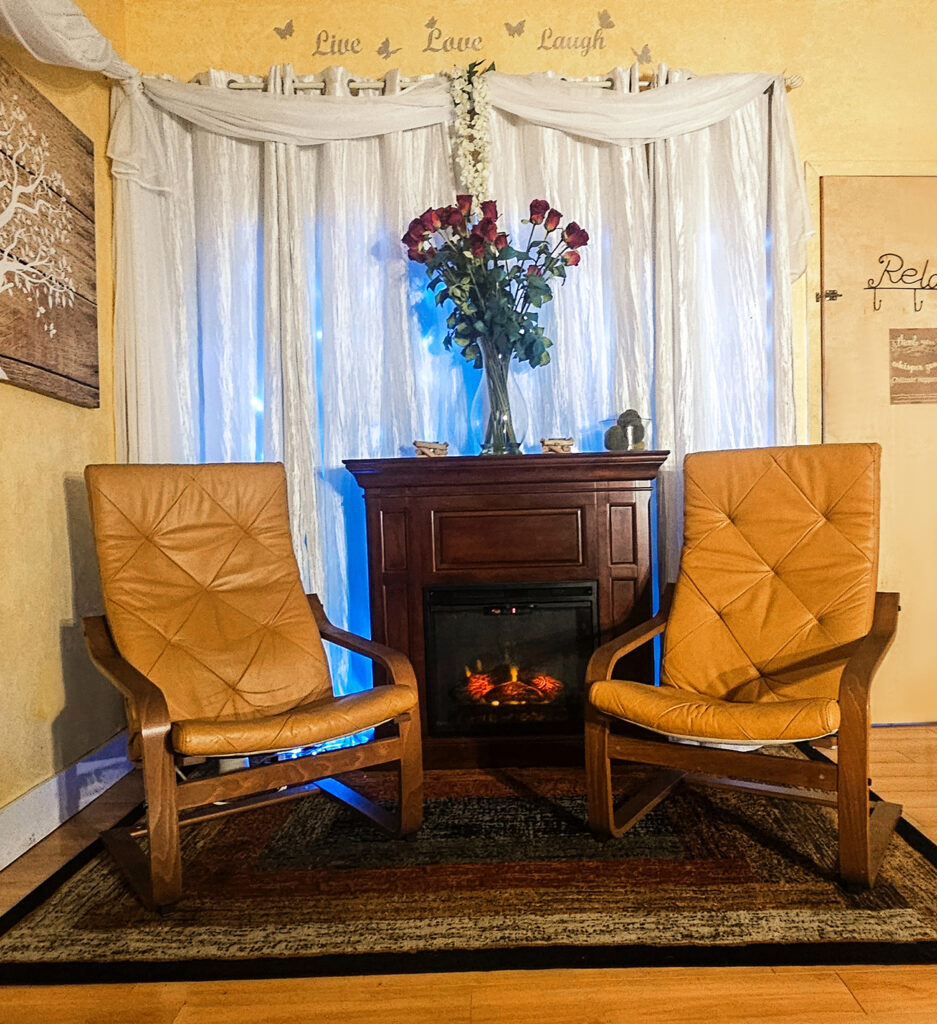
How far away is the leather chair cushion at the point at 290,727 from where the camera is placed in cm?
188

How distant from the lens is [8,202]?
2.31m

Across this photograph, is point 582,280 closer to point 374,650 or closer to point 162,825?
point 374,650

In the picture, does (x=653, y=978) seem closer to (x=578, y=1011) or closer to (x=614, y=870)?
(x=578, y=1011)

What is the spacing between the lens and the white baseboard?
2.23 m

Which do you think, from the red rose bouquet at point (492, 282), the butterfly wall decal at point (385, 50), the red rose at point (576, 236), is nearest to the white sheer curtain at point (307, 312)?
the butterfly wall decal at point (385, 50)

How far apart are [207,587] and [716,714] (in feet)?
4.92

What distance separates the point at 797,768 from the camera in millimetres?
1918

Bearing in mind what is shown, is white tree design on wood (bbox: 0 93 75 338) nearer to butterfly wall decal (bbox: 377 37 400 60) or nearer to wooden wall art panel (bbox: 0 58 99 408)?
wooden wall art panel (bbox: 0 58 99 408)

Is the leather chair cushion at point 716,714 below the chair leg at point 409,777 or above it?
above

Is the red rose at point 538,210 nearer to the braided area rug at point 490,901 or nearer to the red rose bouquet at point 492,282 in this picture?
the red rose bouquet at point 492,282

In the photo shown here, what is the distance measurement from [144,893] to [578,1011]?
1042 mm

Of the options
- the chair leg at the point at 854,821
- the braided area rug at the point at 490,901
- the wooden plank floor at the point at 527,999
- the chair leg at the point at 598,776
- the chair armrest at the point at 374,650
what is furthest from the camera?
the chair armrest at the point at 374,650

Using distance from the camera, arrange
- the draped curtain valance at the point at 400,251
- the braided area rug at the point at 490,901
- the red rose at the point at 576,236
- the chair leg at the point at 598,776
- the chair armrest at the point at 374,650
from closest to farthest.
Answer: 1. the braided area rug at the point at 490,901
2. the chair leg at the point at 598,776
3. the chair armrest at the point at 374,650
4. the red rose at the point at 576,236
5. the draped curtain valance at the point at 400,251

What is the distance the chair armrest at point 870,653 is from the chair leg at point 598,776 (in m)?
0.60
